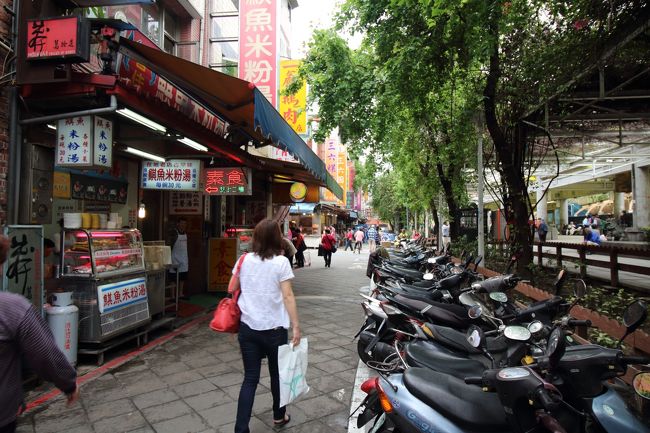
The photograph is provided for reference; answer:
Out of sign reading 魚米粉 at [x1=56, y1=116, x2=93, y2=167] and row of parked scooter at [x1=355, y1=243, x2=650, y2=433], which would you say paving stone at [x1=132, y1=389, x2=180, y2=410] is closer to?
row of parked scooter at [x1=355, y1=243, x2=650, y2=433]

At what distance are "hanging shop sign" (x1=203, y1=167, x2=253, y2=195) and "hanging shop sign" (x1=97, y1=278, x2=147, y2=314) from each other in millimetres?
2967

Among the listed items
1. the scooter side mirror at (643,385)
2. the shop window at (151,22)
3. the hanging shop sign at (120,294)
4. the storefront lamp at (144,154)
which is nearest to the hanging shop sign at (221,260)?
the storefront lamp at (144,154)

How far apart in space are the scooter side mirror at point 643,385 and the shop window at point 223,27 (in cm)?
1167

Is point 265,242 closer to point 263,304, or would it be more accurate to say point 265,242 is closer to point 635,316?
point 263,304

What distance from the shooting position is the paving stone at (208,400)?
13.0 ft

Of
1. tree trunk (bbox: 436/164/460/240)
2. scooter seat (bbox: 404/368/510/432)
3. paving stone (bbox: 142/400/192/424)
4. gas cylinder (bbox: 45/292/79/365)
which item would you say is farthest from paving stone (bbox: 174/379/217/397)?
tree trunk (bbox: 436/164/460/240)

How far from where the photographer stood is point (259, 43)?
412 inches

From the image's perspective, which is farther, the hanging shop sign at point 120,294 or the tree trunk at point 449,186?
the tree trunk at point 449,186

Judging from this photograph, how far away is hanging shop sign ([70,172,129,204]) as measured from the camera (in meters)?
6.09

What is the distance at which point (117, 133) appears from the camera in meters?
6.39

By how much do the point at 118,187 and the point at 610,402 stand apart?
7602mm

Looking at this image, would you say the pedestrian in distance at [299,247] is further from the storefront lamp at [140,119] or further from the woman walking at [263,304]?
the woman walking at [263,304]

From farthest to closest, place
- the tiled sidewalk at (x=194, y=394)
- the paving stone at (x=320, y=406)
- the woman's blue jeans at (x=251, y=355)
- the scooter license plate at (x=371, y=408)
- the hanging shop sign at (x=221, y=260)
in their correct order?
the hanging shop sign at (x=221, y=260) < the paving stone at (x=320, y=406) < the tiled sidewalk at (x=194, y=394) < the woman's blue jeans at (x=251, y=355) < the scooter license plate at (x=371, y=408)

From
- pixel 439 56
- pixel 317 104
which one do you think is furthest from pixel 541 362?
pixel 317 104
